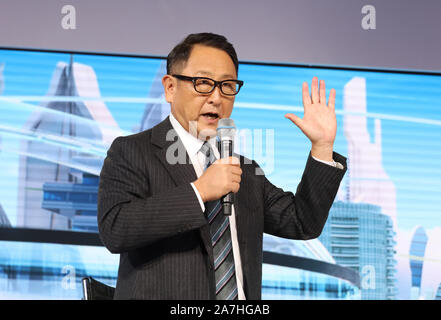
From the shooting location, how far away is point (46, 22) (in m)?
3.98

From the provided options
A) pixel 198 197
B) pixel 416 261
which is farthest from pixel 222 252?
pixel 416 261

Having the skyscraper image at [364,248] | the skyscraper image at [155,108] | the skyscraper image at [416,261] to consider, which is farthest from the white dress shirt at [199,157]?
the skyscraper image at [416,261]

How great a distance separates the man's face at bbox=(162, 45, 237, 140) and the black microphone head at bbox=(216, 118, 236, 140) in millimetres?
45

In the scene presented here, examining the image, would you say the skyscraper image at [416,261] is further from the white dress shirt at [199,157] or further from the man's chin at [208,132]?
the man's chin at [208,132]

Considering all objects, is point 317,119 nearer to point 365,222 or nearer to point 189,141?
point 189,141

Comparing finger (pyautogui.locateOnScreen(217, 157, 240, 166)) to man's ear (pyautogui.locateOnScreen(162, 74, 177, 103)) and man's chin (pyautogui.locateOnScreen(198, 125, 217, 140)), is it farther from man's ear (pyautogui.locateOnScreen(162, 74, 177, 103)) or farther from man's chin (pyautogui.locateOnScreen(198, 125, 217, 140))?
man's ear (pyautogui.locateOnScreen(162, 74, 177, 103))

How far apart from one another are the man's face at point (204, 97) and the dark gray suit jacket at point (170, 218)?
0.08 metres

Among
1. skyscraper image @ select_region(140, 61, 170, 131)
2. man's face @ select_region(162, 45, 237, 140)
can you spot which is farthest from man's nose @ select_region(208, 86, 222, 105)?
skyscraper image @ select_region(140, 61, 170, 131)

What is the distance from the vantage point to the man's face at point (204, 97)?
165cm

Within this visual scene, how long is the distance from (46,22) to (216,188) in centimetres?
309

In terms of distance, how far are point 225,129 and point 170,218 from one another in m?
0.35

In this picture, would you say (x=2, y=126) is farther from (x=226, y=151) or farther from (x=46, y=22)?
(x=226, y=151)
